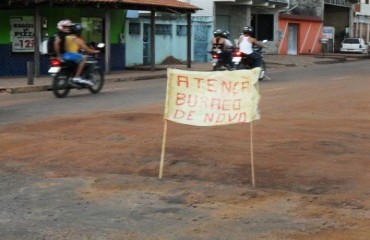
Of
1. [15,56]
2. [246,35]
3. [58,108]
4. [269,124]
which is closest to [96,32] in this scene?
[15,56]

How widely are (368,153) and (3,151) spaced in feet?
15.4

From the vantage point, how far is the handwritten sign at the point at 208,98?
7.03m

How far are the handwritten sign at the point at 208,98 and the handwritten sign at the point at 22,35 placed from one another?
1729cm

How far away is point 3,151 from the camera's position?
28.7 ft

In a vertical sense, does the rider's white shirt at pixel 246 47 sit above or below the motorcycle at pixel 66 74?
above

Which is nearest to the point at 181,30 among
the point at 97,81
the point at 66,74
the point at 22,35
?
the point at 22,35

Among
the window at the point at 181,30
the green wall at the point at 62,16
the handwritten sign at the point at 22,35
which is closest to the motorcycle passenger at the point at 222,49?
the green wall at the point at 62,16

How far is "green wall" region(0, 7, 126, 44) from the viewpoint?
22.9 metres

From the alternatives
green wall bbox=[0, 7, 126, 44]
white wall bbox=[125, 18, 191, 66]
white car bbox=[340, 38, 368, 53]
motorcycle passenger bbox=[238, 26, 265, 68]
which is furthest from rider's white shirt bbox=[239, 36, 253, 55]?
white car bbox=[340, 38, 368, 53]

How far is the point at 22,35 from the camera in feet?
77.0

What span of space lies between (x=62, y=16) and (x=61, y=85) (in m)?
9.58

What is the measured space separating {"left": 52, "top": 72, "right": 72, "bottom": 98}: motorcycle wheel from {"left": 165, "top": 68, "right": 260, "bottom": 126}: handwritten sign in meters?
9.12

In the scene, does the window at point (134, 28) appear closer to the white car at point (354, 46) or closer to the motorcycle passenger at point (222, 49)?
the motorcycle passenger at point (222, 49)

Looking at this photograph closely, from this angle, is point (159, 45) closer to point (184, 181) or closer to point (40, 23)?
point (40, 23)
